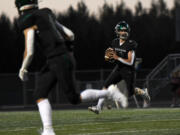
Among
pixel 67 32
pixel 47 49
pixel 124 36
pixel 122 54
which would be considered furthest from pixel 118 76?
pixel 47 49

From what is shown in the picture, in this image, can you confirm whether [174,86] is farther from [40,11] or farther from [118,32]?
[40,11]

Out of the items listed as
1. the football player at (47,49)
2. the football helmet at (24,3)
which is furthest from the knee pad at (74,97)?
the football helmet at (24,3)

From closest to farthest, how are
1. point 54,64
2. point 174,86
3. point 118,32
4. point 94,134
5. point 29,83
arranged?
point 54,64
point 94,134
point 118,32
point 174,86
point 29,83

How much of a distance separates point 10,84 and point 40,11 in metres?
22.2

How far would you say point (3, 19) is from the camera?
1695 inches

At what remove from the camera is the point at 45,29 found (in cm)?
784

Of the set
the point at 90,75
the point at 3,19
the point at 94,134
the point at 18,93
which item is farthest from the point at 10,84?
the point at 94,134

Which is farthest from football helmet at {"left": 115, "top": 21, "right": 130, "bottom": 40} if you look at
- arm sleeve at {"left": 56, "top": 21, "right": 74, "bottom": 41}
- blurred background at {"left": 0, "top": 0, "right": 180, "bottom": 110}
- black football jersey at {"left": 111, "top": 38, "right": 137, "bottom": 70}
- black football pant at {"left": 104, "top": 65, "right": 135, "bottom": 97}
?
blurred background at {"left": 0, "top": 0, "right": 180, "bottom": 110}

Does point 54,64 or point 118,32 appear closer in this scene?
point 54,64

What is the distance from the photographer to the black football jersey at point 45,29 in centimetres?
782

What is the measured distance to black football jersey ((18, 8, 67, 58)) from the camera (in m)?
7.82

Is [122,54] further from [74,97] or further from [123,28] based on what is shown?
[74,97]

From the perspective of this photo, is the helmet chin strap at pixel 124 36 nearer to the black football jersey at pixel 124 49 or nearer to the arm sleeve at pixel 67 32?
the black football jersey at pixel 124 49

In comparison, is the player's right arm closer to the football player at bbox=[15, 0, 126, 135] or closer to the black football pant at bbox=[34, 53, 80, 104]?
the football player at bbox=[15, 0, 126, 135]
